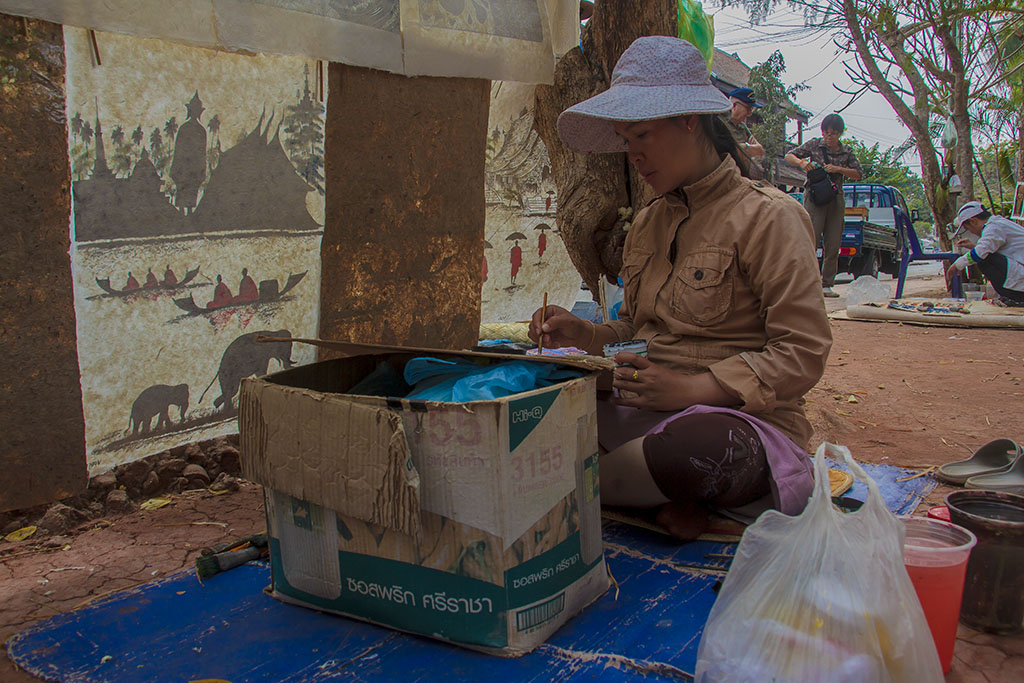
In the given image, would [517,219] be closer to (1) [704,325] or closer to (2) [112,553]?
(1) [704,325]

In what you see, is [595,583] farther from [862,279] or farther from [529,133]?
[862,279]

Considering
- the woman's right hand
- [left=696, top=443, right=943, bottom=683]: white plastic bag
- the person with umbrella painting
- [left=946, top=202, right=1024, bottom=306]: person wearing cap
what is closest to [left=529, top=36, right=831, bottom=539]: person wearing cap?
the woman's right hand

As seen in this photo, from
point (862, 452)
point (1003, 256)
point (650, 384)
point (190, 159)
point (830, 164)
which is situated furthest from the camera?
point (830, 164)

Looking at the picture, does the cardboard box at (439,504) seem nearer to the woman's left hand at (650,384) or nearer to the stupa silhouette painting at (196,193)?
the woman's left hand at (650,384)

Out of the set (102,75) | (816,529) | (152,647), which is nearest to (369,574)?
(152,647)

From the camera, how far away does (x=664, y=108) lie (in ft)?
6.46

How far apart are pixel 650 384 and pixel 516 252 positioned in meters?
3.09

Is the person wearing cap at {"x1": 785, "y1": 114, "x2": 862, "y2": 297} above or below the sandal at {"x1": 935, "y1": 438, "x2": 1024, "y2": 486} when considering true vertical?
above

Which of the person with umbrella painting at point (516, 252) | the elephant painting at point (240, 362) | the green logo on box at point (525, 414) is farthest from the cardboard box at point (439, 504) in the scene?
the person with umbrella painting at point (516, 252)

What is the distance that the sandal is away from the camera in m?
2.63

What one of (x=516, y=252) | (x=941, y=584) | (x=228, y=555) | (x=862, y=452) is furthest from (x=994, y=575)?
(x=516, y=252)

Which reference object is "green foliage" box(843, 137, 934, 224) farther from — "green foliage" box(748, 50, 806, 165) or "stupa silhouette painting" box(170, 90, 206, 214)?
"stupa silhouette painting" box(170, 90, 206, 214)

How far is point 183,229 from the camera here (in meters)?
2.70

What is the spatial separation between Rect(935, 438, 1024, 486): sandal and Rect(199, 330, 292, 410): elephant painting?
2.39 metres
